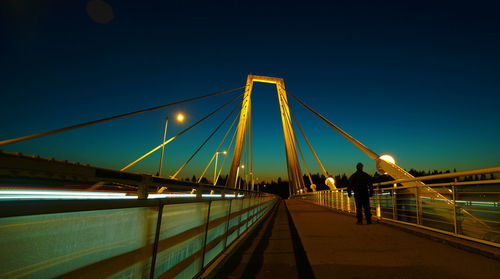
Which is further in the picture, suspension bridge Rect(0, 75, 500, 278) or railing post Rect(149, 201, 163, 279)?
railing post Rect(149, 201, 163, 279)

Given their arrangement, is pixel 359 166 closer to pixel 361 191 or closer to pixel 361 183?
pixel 361 183

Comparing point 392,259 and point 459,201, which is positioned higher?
point 459,201

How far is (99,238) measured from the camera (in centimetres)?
159

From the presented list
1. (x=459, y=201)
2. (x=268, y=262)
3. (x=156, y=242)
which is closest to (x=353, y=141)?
(x=459, y=201)

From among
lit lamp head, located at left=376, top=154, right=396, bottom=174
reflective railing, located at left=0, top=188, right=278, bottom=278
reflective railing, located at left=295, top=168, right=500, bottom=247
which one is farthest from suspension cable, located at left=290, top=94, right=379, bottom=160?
reflective railing, located at left=0, top=188, right=278, bottom=278

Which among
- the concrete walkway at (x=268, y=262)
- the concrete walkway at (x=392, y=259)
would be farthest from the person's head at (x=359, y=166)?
the concrete walkway at (x=268, y=262)

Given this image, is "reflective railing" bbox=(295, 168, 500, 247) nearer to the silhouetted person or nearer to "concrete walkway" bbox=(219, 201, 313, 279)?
A: the silhouetted person

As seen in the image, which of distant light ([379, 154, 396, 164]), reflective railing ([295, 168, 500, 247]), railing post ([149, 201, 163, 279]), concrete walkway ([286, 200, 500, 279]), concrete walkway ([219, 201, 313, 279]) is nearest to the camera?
railing post ([149, 201, 163, 279])

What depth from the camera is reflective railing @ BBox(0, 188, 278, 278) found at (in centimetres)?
111

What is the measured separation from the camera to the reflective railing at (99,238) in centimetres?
111

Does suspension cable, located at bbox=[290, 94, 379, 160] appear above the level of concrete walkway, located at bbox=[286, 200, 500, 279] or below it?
above

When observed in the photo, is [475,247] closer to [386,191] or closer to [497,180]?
[497,180]

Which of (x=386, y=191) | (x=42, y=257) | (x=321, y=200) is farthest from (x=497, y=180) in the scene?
(x=321, y=200)

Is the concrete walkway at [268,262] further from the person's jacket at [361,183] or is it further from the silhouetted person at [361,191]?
the person's jacket at [361,183]
